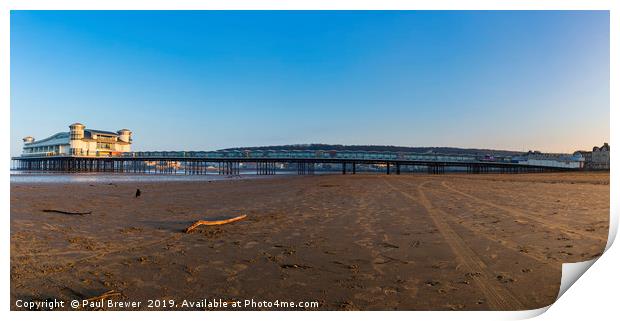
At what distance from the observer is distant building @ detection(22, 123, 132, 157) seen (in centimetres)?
6931

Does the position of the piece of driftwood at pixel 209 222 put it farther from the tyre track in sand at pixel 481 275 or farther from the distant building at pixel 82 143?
the distant building at pixel 82 143

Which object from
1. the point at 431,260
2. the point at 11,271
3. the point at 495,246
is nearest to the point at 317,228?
the point at 431,260

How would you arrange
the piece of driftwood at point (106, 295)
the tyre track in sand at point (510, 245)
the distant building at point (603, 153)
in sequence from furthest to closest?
1. the distant building at point (603, 153)
2. the tyre track in sand at point (510, 245)
3. the piece of driftwood at point (106, 295)

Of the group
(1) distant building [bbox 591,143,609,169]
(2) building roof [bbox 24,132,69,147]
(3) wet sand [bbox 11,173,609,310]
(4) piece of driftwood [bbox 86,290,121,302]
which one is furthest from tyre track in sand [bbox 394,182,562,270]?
(2) building roof [bbox 24,132,69,147]

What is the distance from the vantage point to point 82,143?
69.8 metres

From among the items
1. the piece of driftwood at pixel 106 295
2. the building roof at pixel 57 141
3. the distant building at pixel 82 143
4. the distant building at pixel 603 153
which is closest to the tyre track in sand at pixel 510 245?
the distant building at pixel 603 153

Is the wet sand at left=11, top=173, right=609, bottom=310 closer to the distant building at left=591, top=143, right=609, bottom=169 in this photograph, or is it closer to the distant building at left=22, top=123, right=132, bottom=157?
the distant building at left=591, top=143, right=609, bottom=169

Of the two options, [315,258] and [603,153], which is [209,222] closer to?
[315,258]

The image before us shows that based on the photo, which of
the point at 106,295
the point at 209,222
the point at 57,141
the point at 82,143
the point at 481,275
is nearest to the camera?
the point at 106,295

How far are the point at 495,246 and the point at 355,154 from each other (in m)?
63.0

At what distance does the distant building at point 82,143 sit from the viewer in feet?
227

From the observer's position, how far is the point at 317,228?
6.00 metres

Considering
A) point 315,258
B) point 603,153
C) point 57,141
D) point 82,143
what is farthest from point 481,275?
point 57,141
